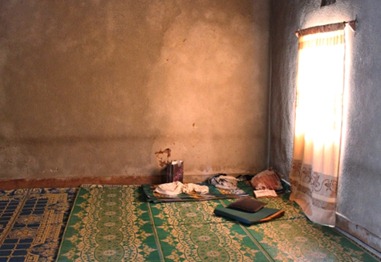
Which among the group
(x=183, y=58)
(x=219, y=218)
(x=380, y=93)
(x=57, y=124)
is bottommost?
(x=219, y=218)

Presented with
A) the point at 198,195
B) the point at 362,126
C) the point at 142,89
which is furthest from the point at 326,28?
the point at 142,89

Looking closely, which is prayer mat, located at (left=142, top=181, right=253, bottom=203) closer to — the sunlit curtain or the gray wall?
the sunlit curtain

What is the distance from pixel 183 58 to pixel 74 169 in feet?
5.84

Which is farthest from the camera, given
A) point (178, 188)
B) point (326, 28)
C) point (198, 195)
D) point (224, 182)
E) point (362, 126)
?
point (224, 182)

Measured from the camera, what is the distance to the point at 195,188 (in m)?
4.90

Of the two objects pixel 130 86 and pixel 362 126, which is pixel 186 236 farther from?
pixel 130 86

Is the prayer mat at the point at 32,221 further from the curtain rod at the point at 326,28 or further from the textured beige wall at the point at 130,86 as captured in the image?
the curtain rod at the point at 326,28

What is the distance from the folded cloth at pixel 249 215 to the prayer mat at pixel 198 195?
1.72 feet

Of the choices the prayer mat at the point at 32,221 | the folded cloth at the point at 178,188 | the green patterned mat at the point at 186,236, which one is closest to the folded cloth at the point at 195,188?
the folded cloth at the point at 178,188

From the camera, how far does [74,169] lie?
16.9ft

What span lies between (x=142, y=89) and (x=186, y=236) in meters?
2.11

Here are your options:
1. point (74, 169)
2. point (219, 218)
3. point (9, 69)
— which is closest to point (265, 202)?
point (219, 218)

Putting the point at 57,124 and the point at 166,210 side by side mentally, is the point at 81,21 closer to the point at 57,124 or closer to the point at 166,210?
the point at 57,124

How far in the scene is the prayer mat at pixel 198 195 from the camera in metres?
4.57
